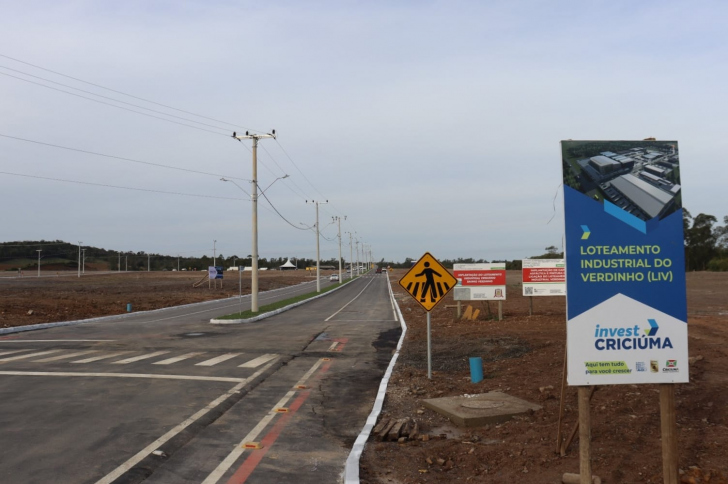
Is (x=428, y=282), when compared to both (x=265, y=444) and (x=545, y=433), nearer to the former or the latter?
(x=545, y=433)

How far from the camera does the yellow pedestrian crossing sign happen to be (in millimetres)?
11750

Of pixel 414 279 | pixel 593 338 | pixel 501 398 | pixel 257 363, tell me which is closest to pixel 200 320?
pixel 257 363

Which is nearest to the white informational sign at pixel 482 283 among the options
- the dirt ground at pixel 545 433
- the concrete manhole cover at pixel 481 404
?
the dirt ground at pixel 545 433

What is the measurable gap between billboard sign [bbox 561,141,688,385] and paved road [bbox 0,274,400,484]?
3.08 metres

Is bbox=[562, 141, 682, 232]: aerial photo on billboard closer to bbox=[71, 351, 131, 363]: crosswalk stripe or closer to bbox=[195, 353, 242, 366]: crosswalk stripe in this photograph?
bbox=[195, 353, 242, 366]: crosswalk stripe

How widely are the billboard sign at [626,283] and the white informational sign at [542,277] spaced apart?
19.2m

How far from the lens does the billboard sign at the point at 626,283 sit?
193 inches

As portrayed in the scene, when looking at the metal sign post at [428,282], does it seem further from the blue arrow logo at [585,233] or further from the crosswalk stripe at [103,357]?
the crosswalk stripe at [103,357]

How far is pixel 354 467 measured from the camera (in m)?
6.18

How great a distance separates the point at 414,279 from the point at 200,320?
1874 centimetres

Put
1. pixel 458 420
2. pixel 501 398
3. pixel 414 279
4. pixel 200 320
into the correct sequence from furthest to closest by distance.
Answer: pixel 200 320 < pixel 414 279 < pixel 501 398 < pixel 458 420

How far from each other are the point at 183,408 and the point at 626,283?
7.09m

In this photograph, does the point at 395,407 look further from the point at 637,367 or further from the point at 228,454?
the point at 637,367

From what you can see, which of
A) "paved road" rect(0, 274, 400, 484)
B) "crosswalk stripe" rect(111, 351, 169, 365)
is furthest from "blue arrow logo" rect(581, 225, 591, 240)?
"crosswalk stripe" rect(111, 351, 169, 365)
